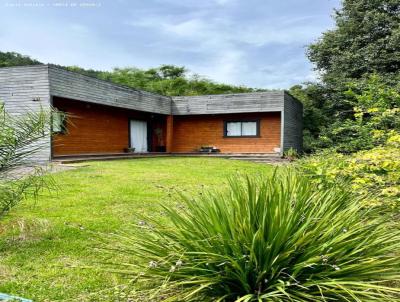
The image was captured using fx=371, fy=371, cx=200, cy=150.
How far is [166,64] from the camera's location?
104ft

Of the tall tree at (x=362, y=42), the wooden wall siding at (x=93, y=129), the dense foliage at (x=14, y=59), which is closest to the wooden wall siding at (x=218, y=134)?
the wooden wall siding at (x=93, y=129)

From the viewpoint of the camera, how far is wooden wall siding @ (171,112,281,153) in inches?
712

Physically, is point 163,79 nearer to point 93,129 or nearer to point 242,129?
point 242,129

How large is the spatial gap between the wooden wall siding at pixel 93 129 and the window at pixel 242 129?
15.7ft

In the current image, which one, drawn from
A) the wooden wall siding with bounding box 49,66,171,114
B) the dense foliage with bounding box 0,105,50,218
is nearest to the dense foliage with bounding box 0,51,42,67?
the wooden wall siding with bounding box 49,66,171,114

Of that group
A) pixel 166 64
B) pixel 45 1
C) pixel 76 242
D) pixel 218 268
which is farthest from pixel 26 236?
pixel 166 64

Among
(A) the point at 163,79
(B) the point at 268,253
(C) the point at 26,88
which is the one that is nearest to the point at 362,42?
(C) the point at 26,88

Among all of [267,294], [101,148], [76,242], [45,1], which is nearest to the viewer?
[267,294]

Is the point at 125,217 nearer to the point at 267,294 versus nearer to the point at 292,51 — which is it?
the point at 267,294

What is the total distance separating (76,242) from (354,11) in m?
18.8

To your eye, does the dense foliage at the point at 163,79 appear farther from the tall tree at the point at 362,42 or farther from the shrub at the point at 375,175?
the shrub at the point at 375,175

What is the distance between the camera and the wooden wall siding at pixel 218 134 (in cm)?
1808

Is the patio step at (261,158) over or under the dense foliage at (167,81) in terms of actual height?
under

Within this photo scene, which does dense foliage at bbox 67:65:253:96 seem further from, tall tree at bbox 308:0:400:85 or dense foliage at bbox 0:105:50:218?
dense foliage at bbox 0:105:50:218
